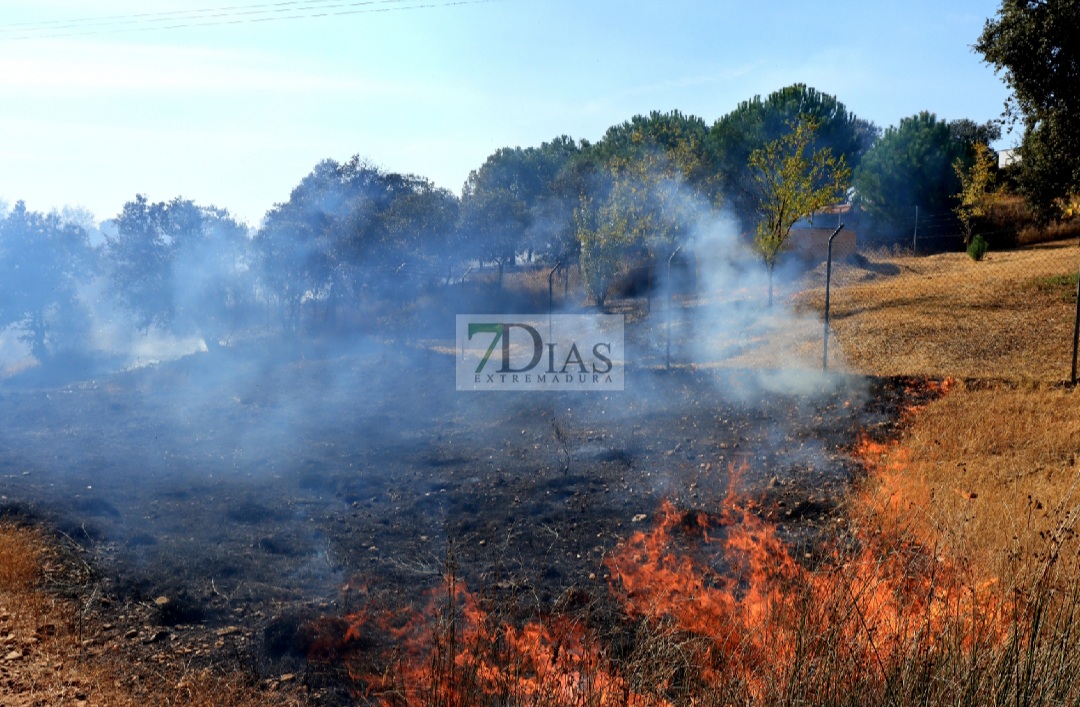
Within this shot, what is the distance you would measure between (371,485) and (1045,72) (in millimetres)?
13355

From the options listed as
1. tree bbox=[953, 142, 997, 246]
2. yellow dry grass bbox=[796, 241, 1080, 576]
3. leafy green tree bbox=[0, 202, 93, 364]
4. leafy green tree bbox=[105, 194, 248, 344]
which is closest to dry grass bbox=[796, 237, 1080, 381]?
yellow dry grass bbox=[796, 241, 1080, 576]

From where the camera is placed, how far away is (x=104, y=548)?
21.5 feet

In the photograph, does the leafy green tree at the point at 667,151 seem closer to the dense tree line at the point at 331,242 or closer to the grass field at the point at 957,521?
the dense tree line at the point at 331,242

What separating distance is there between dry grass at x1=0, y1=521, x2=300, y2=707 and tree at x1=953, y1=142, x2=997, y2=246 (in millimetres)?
29307

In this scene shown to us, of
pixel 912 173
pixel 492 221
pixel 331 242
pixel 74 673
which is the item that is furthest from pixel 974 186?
pixel 74 673

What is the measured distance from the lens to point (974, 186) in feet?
89.3

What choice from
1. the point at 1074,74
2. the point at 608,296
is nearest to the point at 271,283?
the point at 608,296

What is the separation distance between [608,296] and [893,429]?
1506 centimetres

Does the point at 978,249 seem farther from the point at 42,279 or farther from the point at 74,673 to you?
the point at 42,279

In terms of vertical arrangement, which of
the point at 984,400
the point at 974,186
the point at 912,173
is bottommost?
the point at 984,400

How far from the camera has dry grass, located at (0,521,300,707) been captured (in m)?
4.29

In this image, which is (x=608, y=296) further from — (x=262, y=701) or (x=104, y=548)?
(x=262, y=701)

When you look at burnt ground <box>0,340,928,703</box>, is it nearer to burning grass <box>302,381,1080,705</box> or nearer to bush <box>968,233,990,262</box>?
burning grass <box>302,381,1080,705</box>

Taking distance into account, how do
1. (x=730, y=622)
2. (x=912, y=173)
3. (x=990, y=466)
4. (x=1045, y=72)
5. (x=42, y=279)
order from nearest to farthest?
1. (x=730, y=622)
2. (x=990, y=466)
3. (x=1045, y=72)
4. (x=42, y=279)
5. (x=912, y=173)
